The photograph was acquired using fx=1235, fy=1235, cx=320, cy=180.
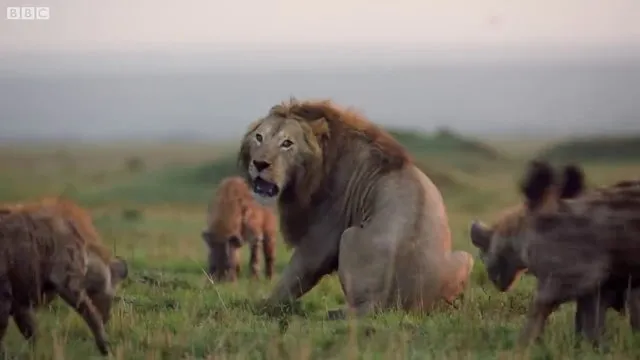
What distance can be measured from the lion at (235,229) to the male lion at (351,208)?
55.7 inches

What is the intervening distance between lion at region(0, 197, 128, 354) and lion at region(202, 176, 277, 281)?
1.99m

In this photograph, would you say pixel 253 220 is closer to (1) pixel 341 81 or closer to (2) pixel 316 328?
(1) pixel 341 81

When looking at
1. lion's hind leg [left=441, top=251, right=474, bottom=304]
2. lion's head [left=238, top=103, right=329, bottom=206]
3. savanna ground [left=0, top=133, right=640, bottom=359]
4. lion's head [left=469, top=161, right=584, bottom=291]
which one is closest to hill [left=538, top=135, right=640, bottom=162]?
savanna ground [left=0, top=133, right=640, bottom=359]

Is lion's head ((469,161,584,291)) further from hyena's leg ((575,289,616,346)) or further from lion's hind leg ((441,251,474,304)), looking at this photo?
hyena's leg ((575,289,616,346))

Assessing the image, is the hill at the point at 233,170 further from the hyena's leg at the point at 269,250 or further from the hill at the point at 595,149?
the hyena's leg at the point at 269,250

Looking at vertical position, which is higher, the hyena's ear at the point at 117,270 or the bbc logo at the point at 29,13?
the bbc logo at the point at 29,13

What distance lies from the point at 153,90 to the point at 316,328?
1.33 metres

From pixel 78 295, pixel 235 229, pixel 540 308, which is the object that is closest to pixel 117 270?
pixel 78 295

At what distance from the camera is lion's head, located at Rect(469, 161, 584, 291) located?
144 inches

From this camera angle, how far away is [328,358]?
11.3ft

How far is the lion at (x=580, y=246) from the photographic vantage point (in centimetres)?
349

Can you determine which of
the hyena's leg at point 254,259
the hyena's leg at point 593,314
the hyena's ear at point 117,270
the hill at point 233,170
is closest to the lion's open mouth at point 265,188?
the hyena's ear at point 117,270

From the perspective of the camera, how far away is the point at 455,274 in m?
4.09

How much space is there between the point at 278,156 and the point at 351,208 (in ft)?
1.04
